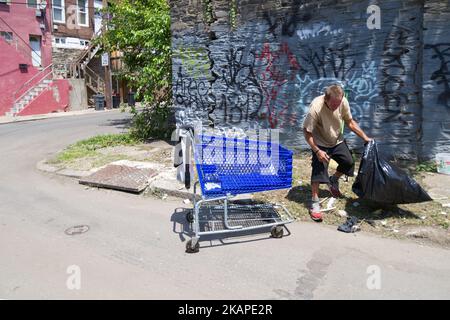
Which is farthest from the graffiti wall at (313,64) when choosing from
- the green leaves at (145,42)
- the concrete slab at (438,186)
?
the green leaves at (145,42)

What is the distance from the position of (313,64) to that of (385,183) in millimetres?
3458

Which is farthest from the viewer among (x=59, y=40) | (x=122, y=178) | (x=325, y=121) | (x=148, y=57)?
(x=59, y=40)

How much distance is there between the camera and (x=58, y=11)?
90.2 feet

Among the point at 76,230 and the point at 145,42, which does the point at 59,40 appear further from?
the point at 76,230

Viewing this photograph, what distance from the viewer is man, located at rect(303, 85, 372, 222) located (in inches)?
204

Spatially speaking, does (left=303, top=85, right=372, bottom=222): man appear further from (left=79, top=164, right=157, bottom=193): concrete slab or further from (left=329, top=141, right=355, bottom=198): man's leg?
(left=79, top=164, right=157, bottom=193): concrete slab

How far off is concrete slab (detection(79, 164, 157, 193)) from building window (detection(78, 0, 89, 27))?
24.9 metres

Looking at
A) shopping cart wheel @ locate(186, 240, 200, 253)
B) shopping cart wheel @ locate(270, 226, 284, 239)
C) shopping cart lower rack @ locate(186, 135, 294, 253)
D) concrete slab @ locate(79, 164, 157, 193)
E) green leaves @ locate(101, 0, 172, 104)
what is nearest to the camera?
shopping cart wheel @ locate(186, 240, 200, 253)

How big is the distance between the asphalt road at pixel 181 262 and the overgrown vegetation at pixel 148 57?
17.4 ft

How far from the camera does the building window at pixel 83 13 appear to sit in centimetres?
2930

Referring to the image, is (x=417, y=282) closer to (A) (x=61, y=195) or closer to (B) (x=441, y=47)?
(B) (x=441, y=47)

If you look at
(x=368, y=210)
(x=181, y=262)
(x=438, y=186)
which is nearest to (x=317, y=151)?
(x=368, y=210)

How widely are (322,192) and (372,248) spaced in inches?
68.3

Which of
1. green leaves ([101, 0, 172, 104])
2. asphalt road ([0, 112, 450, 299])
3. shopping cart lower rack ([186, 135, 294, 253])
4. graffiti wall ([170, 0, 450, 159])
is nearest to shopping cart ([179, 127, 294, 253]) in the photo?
shopping cart lower rack ([186, 135, 294, 253])
